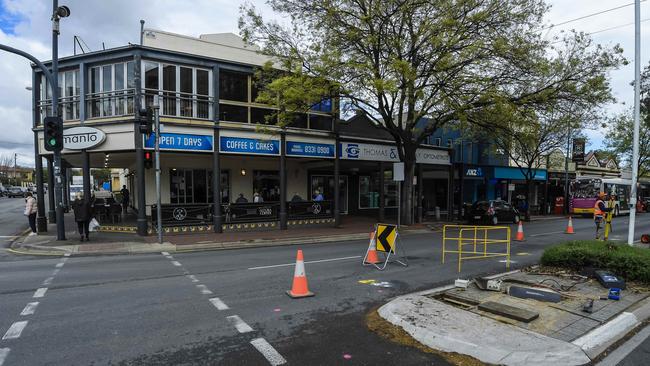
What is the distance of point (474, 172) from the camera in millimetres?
28359

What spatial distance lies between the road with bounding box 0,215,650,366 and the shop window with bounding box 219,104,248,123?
8.13 metres

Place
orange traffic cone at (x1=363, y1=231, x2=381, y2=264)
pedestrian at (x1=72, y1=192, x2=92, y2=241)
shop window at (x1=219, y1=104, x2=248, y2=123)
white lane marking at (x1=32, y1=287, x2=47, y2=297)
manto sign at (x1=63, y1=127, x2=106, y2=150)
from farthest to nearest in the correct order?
1. shop window at (x1=219, y1=104, x2=248, y2=123)
2. manto sign at (x1=63, y1=127, x2=106, y2=150)
3. pedestrian at (x1=72, y1=192, x2=92, y2=241)
4. orange traffic cone at (x1=363, y1=231, x2=381, y2=264)
5. white lane marking at (x1=32, y1=287, x2=47, y2=297)

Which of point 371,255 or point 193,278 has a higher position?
point 371,255

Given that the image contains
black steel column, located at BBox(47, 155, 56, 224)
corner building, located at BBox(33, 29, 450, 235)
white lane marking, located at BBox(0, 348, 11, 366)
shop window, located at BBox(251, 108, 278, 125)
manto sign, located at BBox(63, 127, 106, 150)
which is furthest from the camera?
black steel column, located at BBox(47, 155, 56, 224)

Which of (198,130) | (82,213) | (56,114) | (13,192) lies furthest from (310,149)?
(13,192)

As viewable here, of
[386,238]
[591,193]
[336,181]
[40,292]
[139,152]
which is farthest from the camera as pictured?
[591,193]

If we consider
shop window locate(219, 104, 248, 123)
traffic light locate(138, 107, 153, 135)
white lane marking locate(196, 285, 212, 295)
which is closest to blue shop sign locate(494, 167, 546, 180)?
shop window locate(219, 104, 248, 123)

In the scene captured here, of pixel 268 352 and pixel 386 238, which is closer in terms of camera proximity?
pixel 268 352

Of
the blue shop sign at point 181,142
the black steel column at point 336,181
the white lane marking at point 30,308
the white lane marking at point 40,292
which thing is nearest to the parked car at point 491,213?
the black steel column at point 336,181

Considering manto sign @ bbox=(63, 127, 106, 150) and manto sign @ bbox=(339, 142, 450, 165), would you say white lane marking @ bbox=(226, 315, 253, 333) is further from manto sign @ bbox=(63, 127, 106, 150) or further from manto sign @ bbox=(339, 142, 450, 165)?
manto sign @ bbox=(339, 142, 450, 165)

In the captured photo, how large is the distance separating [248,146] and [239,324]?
488 inches

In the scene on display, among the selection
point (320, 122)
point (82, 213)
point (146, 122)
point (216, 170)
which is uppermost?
point (320, 122)

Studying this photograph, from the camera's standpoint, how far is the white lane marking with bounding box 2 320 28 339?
4926 millimetres

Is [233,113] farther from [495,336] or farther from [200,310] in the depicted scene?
[495,336]
